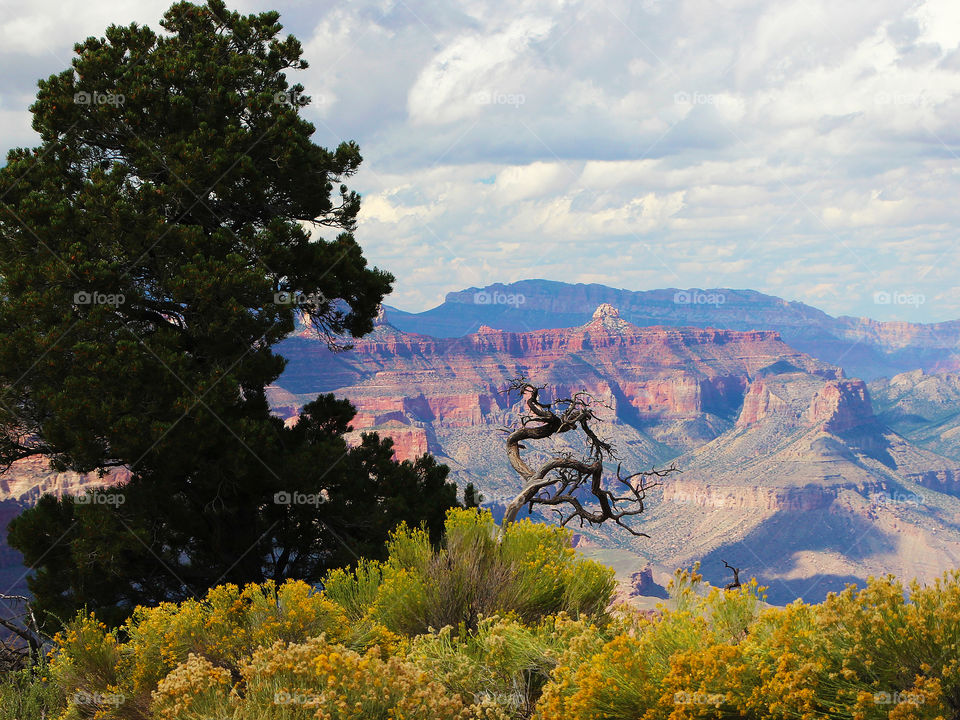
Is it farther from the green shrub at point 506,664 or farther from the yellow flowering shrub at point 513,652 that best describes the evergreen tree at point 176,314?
the green shrub at point 506,664

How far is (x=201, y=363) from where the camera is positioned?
1437 cm

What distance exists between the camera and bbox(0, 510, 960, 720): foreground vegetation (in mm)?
5082

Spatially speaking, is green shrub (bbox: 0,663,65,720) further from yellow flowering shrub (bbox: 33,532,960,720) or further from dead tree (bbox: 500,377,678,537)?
dead tree (bbox: 500,377,678,537)

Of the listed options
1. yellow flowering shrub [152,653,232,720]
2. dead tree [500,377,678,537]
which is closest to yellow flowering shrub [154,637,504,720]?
yellow flowering shrub [152,653,232,720]

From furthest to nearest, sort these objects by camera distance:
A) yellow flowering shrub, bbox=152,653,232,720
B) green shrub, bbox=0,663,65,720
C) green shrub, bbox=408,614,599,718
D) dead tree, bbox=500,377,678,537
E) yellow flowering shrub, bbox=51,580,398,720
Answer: dead tree, bbox=500,377,678,537, green shrub, bbox=0,663,65,720, yellow flowering shrub, bbox=51,580,398,720, green shrub, bbox=408,614,599,718, yellow flowering shrub, bbox=152,653,232,720

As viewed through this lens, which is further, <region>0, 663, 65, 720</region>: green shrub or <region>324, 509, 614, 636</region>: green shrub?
<region>324, 509, 614, 636</region>: green shrub

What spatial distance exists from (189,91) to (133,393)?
230 inches

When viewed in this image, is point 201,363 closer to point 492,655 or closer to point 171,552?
point 171,552

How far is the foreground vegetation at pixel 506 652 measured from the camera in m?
5.08

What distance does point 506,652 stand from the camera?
6590 millimetres

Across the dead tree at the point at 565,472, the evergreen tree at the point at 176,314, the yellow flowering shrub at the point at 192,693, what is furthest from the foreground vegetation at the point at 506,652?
the evergreen tree at the point at 176,314

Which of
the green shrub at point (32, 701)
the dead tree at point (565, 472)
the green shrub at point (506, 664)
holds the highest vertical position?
the dead tree at point (565, 472)

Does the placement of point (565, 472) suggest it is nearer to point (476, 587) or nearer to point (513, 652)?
point (476, 587)

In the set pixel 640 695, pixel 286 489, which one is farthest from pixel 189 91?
pixel 640 695
